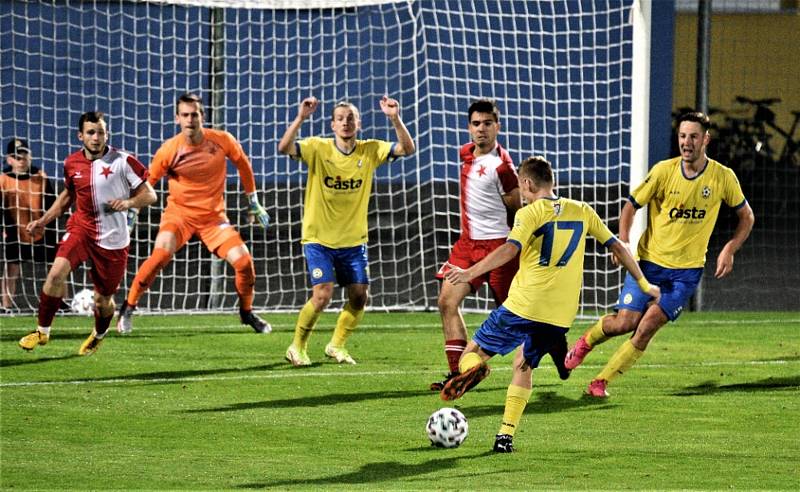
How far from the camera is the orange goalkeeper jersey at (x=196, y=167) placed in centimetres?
1154

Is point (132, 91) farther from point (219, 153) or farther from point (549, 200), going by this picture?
point (549, 200)

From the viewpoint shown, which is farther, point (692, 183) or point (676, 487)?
point (692, 183)

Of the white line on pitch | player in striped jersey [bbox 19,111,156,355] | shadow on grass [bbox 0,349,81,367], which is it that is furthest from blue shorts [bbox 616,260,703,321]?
shadow on grass [bbox 0,349,81,367]

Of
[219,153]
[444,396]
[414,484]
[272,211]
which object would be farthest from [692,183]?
[272,211]

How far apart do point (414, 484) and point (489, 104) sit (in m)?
3.52

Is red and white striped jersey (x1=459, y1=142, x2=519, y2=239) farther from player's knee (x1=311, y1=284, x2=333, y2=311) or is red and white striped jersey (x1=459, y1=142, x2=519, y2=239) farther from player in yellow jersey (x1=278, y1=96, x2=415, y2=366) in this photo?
player's knee (x1=311, y1=284, x2=333, y2=311)

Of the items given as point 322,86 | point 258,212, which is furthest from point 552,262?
point 322,86

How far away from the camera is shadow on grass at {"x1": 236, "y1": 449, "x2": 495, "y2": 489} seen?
18.8 ft

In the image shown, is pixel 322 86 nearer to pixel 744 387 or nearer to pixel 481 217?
pixel 481 217

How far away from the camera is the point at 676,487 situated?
571 cm

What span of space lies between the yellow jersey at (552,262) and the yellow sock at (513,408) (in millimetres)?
395

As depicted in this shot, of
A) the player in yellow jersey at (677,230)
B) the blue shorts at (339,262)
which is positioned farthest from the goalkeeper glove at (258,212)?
the player in yellow jersey at (677,230)

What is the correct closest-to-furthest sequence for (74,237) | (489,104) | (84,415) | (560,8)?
(84,415) < (489,104) < (74,237) < (560,8)

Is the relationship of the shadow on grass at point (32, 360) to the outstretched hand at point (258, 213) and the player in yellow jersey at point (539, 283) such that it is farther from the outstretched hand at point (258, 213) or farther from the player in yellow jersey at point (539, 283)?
the player in yellow jersey at point (539, 283)
